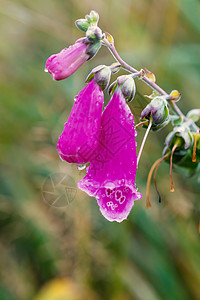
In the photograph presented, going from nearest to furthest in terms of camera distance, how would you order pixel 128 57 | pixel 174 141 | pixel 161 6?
pixel 174 141, pixel 128 57, pixel 161 6

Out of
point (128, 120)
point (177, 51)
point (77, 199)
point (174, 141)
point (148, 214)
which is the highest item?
point (128, 120)

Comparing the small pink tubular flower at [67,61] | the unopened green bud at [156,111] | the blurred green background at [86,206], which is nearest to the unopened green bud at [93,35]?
the small pink tubular flower at [67,61]

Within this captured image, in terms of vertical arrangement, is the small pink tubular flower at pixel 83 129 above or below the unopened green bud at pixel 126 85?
A: below

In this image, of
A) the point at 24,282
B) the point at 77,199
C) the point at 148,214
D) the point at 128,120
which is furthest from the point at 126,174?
the point at 24,282

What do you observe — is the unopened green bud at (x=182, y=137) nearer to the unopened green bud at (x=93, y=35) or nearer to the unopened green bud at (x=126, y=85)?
the unopened green bud at (x=126, y=85)

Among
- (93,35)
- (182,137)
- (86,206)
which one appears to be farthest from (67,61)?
(86,206)

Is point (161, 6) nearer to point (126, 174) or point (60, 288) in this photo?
point (60, 288)
